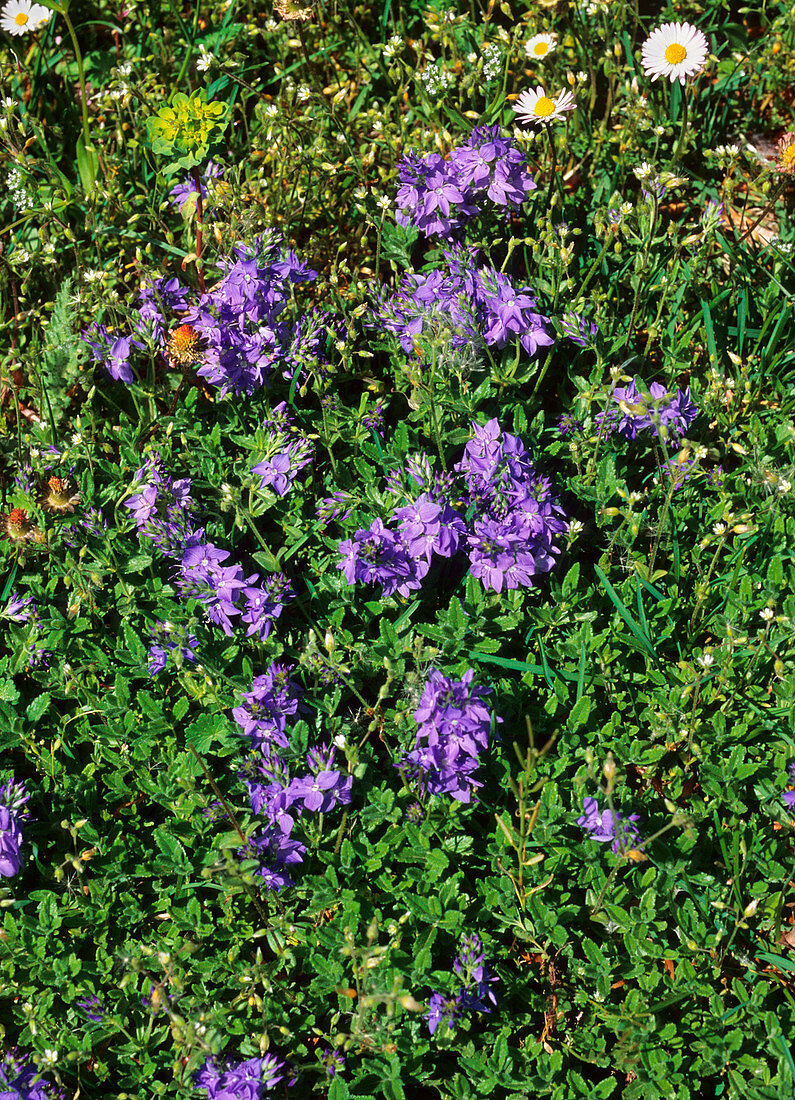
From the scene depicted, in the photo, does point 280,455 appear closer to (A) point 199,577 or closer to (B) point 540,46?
(A) point 199,577

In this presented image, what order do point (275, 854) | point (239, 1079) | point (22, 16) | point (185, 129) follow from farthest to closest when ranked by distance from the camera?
point (22, 16)
point (185, 129)
point (275, 854)
point (239, 1079)

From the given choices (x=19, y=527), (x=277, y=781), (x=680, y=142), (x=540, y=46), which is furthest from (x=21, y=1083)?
(x=540, y=46)

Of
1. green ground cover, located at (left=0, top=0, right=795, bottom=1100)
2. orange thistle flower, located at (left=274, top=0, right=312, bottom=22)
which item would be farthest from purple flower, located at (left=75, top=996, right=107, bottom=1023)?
orange thistle flower, located at (left=274, top=0, right=312, bottom=22)

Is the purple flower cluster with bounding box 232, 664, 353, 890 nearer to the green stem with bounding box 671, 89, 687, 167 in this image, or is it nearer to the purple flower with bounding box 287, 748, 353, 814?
the purple flower with bounding box 287, 748, 353, 814

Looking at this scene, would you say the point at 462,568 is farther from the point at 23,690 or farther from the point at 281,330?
the point at 23,690

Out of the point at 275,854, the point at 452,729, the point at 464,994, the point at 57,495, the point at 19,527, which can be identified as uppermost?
the point at 57,495

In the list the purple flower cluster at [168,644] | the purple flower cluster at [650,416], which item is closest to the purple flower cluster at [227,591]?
the purple flower cluster at [168,644]

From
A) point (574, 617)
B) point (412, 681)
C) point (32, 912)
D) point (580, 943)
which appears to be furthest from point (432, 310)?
point (32, 912)

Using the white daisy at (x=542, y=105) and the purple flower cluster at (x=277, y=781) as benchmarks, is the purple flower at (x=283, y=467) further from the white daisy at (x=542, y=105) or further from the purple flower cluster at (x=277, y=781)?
the white daisy at (x=542, y=105)
